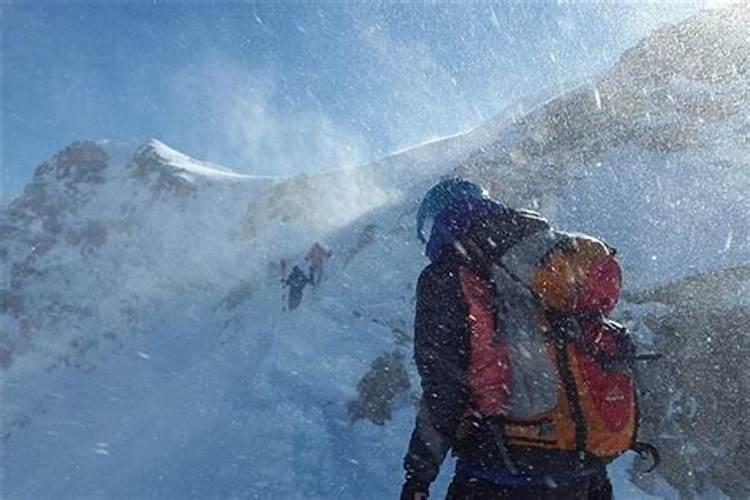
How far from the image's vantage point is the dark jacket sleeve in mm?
2637

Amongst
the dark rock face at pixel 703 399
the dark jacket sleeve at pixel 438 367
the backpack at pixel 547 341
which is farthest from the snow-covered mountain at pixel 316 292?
the dark jacket sleeve at pixel 438 367

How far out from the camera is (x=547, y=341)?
8.68 ft

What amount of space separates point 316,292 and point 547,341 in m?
25.9

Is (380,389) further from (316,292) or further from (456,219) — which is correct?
(456,219)

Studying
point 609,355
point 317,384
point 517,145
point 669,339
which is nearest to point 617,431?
point 609,355

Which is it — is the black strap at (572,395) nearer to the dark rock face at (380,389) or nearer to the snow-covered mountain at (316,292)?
the snow-covered mountain at (316,292)

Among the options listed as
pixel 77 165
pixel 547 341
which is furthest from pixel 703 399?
pixel 77 165

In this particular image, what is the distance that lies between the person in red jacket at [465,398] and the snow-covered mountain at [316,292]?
1031 mm

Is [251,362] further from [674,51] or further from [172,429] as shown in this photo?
[674,51]

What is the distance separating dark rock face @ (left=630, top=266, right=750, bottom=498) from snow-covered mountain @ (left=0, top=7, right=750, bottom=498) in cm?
8

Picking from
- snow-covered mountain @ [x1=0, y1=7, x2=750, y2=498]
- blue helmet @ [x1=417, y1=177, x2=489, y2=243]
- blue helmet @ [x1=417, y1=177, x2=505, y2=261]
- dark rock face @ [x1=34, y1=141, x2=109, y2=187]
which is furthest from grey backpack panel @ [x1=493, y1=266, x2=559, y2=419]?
dark rock face @ [x1=34, y1=141, x2=109, y2=187]

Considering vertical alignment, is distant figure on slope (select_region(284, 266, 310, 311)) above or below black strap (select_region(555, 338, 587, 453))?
above

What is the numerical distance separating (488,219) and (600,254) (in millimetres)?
451

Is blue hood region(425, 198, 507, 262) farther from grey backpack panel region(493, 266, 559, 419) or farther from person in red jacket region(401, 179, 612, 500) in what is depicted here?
grey backpack panel region(493, 266, 559, 419)
